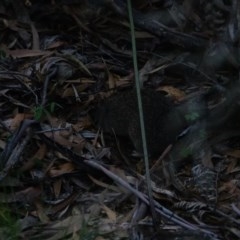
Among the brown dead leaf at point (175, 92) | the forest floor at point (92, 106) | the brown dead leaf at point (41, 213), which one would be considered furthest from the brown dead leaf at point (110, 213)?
the brown dead leaf at point (175, 92)

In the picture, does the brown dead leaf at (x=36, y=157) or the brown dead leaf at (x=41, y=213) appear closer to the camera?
the brown dead leaf at (x=41, y=213)

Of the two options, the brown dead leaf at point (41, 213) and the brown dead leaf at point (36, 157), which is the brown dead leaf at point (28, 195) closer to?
the brown dead leaf at point (41, 213)

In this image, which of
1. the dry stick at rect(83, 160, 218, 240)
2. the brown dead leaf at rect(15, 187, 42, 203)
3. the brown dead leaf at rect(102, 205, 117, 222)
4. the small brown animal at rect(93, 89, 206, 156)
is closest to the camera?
the dry stick at rect(83, 160, 218, 240)

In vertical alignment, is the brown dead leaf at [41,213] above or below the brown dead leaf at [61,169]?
below

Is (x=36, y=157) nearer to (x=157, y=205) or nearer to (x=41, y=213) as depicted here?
(x=41, y=213)

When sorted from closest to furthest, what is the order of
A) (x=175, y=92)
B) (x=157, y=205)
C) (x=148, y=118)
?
(x=157, y=205) < (x=148, y=118) < (x=175, y=92)

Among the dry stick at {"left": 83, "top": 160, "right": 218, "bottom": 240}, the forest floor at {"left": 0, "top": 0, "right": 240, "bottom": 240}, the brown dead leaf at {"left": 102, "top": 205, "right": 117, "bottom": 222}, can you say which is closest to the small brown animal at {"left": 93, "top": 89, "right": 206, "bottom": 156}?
the forest floor at {"left": 0, "top": 0, "right": 240, "bottom": 240}

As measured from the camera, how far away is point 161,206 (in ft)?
12.8

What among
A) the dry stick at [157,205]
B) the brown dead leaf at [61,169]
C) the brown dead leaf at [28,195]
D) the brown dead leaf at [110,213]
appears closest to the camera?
the dry stick at [157,205]

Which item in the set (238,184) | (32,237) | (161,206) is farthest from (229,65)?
(32,237)

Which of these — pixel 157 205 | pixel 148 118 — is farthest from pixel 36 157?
pixel 157 205

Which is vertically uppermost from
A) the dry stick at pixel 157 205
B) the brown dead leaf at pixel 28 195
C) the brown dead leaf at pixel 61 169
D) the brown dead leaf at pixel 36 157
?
the brown dead leaf at pixel 36 157

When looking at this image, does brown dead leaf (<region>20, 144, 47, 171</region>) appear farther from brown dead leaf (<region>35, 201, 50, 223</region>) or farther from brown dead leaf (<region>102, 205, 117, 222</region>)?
brown dead leaf (<region>102, 205, 117, 222</region>)

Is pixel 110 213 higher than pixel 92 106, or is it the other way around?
pixel 92 106
